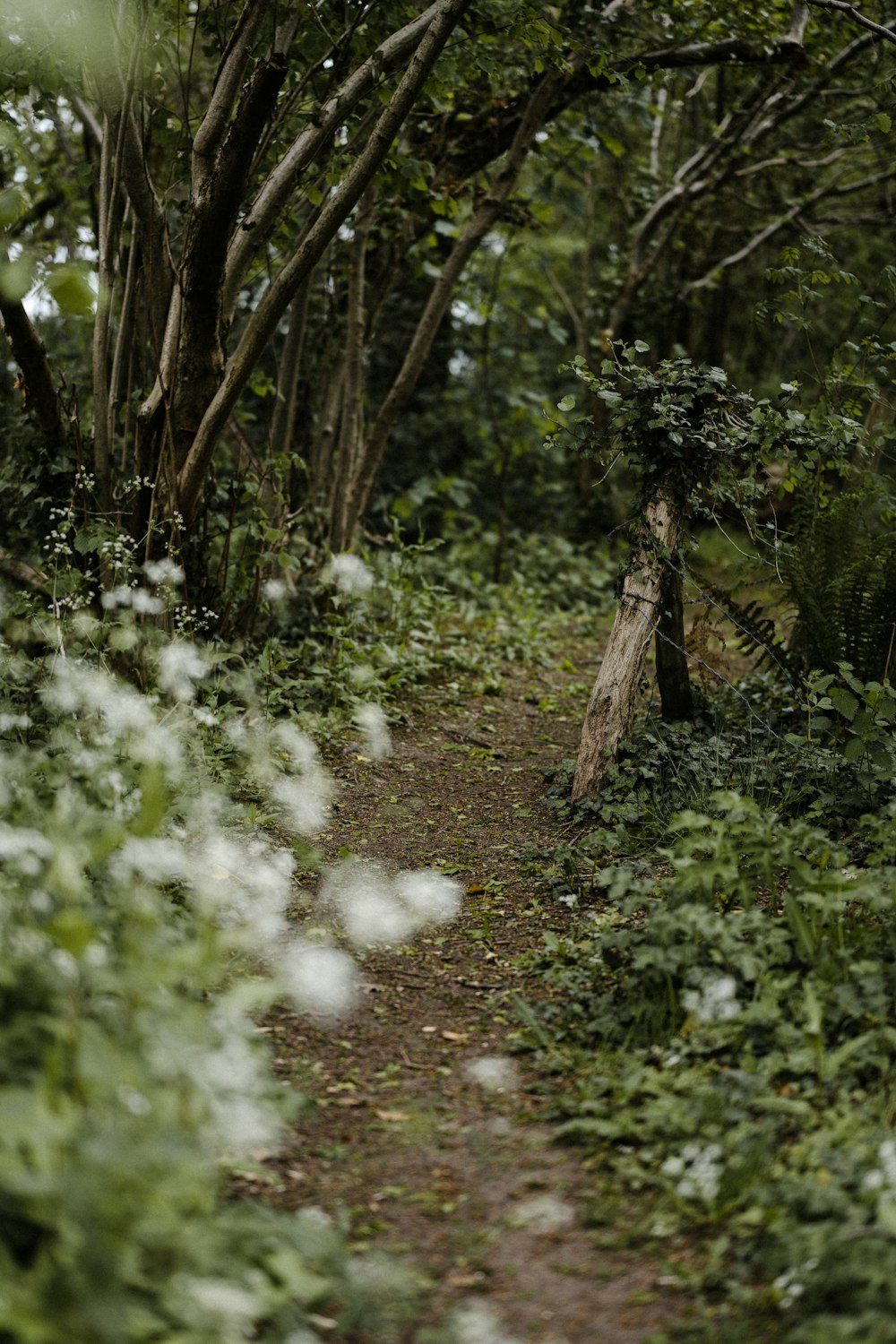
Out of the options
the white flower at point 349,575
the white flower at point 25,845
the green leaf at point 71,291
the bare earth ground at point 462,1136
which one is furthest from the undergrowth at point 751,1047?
the white flower at point 349,575

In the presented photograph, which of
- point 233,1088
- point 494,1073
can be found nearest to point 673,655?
point 494,1073

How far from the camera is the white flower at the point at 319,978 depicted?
3.22 meters

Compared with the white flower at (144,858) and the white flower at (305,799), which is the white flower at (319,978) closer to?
the white flower at (144,858)

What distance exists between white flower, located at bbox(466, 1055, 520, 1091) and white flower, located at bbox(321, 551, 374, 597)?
4079 mm

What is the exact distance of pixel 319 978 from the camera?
3373 millimetres

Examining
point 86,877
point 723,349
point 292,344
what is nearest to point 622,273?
point 723,349

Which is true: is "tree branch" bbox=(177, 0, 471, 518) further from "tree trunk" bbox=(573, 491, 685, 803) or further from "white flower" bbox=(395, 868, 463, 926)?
"white flower" bbox=(395, 868, 463, 926)

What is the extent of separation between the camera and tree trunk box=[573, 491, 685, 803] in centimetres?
459

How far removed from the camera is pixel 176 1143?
175 centimetres

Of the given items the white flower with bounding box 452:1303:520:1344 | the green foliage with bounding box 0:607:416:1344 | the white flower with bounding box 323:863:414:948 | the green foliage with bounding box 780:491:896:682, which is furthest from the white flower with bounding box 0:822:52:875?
the green foliage with bounding box 780:491:896:682

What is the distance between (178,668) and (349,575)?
229cm

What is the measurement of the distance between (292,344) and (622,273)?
17.2 feet

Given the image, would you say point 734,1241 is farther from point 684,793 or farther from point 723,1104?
point 684,793

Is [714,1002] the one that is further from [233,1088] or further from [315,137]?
[315,137]
